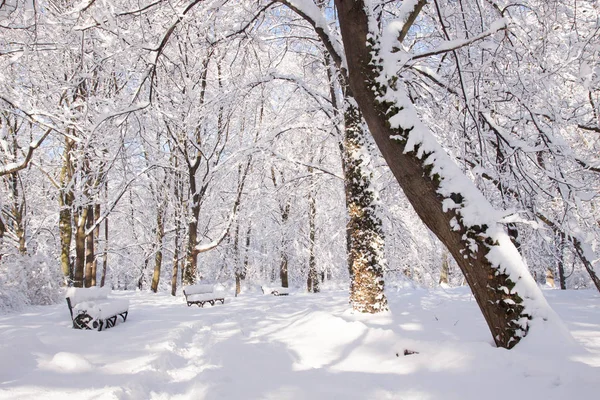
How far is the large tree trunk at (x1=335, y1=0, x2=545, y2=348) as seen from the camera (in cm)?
292

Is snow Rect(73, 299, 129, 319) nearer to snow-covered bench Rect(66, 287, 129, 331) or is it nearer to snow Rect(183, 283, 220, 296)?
snow-covered bench Rect(66, 287, 129, 331)

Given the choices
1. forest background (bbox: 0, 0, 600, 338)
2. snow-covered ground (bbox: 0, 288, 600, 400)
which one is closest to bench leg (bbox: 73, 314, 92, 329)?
snow-covered ground (bbox: 0, 288, 600, 400)

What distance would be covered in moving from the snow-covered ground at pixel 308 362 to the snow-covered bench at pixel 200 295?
5.48 meters

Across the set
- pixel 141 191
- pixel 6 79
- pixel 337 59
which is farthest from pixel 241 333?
pixel 141 191

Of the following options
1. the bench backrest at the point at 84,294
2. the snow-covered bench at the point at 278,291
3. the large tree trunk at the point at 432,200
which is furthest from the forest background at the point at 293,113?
the bench backrest at the point at 84,294

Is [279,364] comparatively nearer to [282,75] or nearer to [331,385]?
[331,385]

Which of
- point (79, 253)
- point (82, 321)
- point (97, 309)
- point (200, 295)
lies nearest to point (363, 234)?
point (97, 309)

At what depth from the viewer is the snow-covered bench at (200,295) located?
1274cm

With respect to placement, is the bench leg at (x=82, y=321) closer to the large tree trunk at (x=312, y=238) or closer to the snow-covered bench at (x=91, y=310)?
the snow-covered bench at (x=91, y=310)

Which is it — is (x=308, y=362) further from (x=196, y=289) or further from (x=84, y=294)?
(x=196, y=289)

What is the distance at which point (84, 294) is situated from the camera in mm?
8094

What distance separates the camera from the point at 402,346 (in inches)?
168

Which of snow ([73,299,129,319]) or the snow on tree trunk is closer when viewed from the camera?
the snow on tree trunk

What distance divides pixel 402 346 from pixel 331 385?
44.8 inches
